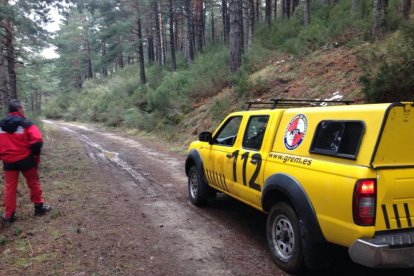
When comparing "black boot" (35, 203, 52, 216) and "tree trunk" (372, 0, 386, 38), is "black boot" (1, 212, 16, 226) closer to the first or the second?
"black boot" (35, 203, 52, 216)

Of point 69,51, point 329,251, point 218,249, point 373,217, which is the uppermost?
point 69,51

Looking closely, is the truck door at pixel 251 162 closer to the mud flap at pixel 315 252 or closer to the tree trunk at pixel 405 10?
the mud flap at pixel 315 252

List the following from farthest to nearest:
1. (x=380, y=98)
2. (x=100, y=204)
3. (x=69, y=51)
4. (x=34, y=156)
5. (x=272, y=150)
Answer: (x=69, y=51) → (x=380, y=98) → (x=100, y=204) → (x=34, y=156) → (x=272, y=150)

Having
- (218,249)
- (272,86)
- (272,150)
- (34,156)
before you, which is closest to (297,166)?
(272,150)

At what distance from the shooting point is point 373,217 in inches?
141

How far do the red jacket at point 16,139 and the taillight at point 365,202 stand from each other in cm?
521

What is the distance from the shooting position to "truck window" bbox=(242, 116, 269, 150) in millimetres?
5496

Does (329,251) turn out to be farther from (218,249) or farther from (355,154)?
(218,249)

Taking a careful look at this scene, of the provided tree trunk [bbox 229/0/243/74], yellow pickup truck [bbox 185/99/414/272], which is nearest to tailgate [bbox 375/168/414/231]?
yellow pickup truck [bbox 185/99/414/272]

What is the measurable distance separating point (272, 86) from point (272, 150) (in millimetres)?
10721

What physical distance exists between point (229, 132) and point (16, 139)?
3.62 meters

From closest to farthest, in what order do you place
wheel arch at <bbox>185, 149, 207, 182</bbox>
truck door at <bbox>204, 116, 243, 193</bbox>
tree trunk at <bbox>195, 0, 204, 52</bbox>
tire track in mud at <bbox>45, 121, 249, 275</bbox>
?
tire track in mud at <bbox>45, 121, 249, 275</bbox>
truck door at <bbox>204, 116, 243, 193</bbox>
wheel arch at <bbox>185, 149, 207, 182</bbox>
tree trunk at <bbox>195, 0, 204, 52</bbox>

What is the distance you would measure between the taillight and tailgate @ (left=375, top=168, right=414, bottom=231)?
6 cm

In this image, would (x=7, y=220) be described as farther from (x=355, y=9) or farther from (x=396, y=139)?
(x=355, y=9)
